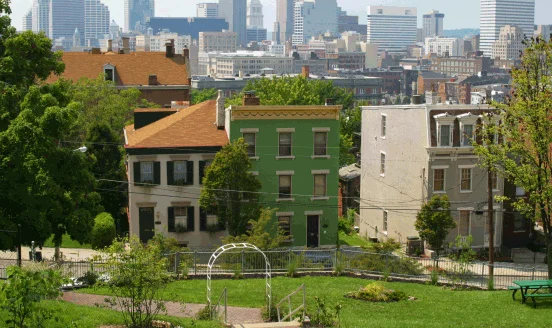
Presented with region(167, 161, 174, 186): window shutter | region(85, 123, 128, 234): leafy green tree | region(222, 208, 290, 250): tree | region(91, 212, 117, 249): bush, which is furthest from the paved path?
region(85, 123, 128, 234): leafy green tree

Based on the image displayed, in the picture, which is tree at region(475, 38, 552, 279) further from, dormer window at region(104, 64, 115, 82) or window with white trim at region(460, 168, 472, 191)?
dormer window at region(104, 64, 115, 82)

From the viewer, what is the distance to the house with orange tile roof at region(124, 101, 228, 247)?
50219 millimetres

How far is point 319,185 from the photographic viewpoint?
53.2 m

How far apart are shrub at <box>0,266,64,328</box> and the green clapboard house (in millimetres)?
30468

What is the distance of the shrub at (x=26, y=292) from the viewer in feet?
68.2

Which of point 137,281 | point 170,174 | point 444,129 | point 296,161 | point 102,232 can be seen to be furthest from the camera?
point 444,129

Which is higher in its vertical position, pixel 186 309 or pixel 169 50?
pixel 169 50

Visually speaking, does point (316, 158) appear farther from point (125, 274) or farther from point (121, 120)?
point (125, 274)

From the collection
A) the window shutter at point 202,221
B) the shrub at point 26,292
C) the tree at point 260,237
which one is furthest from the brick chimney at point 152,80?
the shrub at point 26,292

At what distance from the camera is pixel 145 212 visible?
166ft

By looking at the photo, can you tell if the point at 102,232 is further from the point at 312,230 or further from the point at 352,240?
the point at 352,240

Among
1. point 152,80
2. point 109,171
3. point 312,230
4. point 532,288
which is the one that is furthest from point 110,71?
point 532,288

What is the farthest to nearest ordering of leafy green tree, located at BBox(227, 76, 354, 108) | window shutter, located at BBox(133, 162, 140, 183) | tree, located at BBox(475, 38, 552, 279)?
leafy green tree, located at BBox(227, 76, 354, 108) < window shutter, located at BBox(133, 162, 140, 183) < tree, located at BBox(475, 38, 552, 279)

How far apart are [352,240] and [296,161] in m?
8.39
